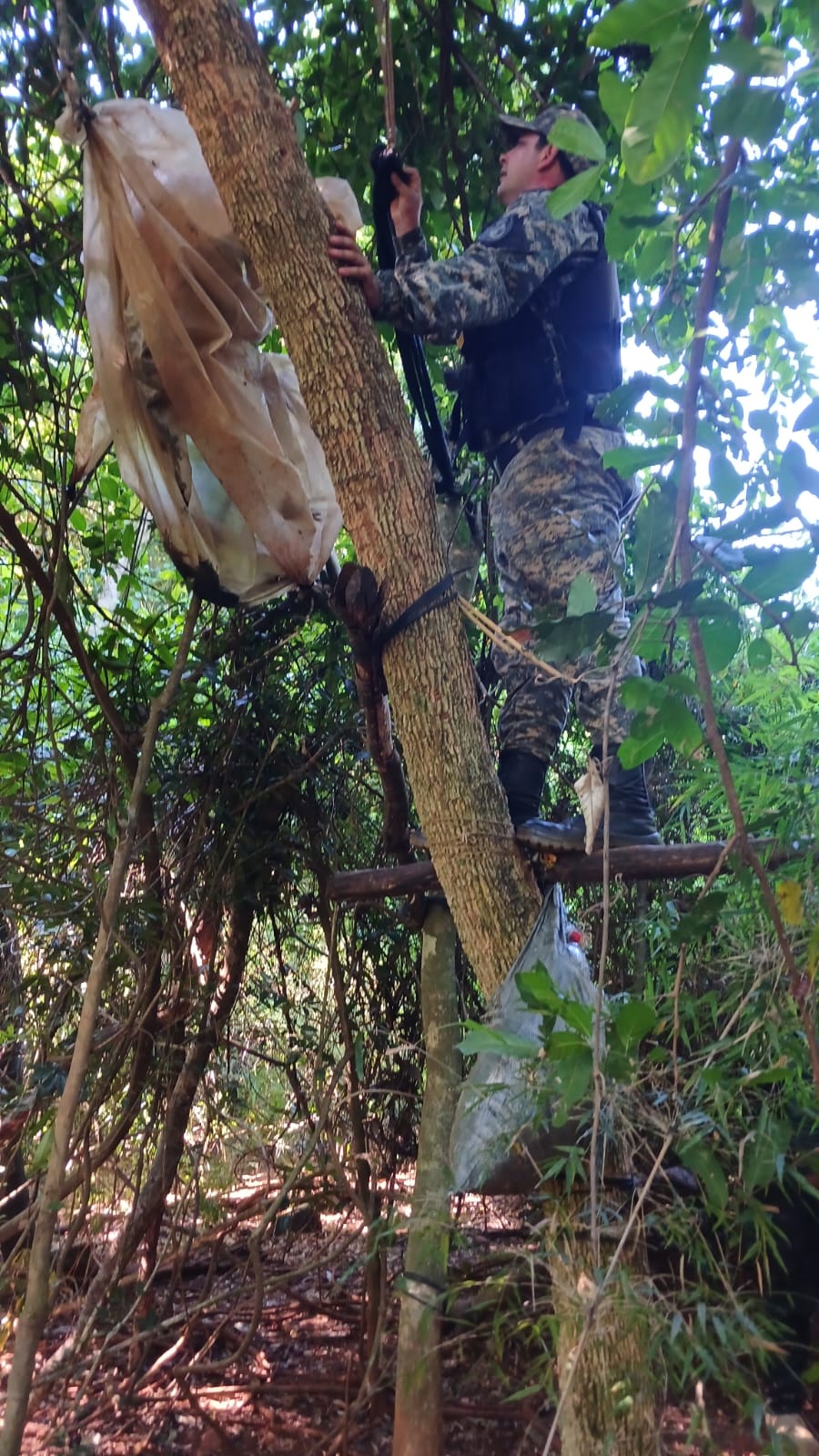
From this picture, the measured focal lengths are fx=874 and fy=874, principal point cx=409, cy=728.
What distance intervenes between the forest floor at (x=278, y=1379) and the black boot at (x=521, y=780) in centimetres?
97

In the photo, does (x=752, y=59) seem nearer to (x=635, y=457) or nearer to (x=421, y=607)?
(x=635, y=457)

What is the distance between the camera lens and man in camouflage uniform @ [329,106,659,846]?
1778 millimetres

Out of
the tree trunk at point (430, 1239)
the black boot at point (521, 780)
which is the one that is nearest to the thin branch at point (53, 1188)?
the tree trunk at point (430, 1239)

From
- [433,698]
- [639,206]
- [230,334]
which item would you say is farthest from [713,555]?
[230,334]

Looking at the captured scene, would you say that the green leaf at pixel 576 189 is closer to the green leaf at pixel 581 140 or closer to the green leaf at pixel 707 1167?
the green leaf at pixel 581 140

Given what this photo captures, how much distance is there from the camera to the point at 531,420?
2145 millimetres

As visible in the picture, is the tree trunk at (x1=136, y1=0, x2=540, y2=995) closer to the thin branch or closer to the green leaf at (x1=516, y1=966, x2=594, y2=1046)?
the green leaf at (x1=516, y1=966, x2=594, y2=1046)

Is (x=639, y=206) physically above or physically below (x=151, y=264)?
below

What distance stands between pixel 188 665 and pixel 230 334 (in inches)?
39.3

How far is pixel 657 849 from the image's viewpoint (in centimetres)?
164

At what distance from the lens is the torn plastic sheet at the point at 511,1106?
48.9 inches

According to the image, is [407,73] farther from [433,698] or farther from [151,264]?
[433,698]

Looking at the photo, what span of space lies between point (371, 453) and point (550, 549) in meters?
0.65

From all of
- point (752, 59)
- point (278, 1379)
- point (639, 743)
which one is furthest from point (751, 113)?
point (278, 1379)
